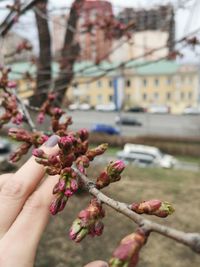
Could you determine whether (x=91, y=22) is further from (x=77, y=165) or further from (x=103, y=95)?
(x=103, y=95)

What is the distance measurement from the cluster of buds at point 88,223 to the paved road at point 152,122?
30.7 metres

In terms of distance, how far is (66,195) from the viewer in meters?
0.95

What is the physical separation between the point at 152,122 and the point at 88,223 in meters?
36.4

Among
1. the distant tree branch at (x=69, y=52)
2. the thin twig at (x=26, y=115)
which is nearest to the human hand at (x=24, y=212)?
the thin twig at (x=26, y=115)

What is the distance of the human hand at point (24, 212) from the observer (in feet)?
Answer: 3.54

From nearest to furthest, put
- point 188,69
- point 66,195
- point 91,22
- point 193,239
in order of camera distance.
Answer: point 193,239, point 66,195, point 91,22, point 188,69

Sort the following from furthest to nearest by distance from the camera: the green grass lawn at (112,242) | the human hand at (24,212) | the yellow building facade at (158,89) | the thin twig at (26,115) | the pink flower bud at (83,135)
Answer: the yellow building facade at (158,89) < the green grass lawn at (112,242) < the thin twig at (26,115) < the pink flower bud at (83,135) < the human hand at (24,212)

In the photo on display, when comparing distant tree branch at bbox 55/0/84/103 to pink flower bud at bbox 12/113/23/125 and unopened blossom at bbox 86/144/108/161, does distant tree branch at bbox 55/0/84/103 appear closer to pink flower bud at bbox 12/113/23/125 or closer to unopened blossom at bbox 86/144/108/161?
pink flower bud at bbox 12/113/23/125

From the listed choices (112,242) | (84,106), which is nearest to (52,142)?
(112,242)

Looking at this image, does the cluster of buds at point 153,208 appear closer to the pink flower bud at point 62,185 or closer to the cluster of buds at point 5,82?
the pink flower bud at point 62,185

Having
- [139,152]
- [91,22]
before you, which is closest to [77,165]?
[91,22]

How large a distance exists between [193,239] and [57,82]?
654 cm

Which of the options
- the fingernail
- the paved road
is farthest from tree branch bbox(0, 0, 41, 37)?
the paved road

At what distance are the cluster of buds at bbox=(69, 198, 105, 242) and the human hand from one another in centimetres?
13
